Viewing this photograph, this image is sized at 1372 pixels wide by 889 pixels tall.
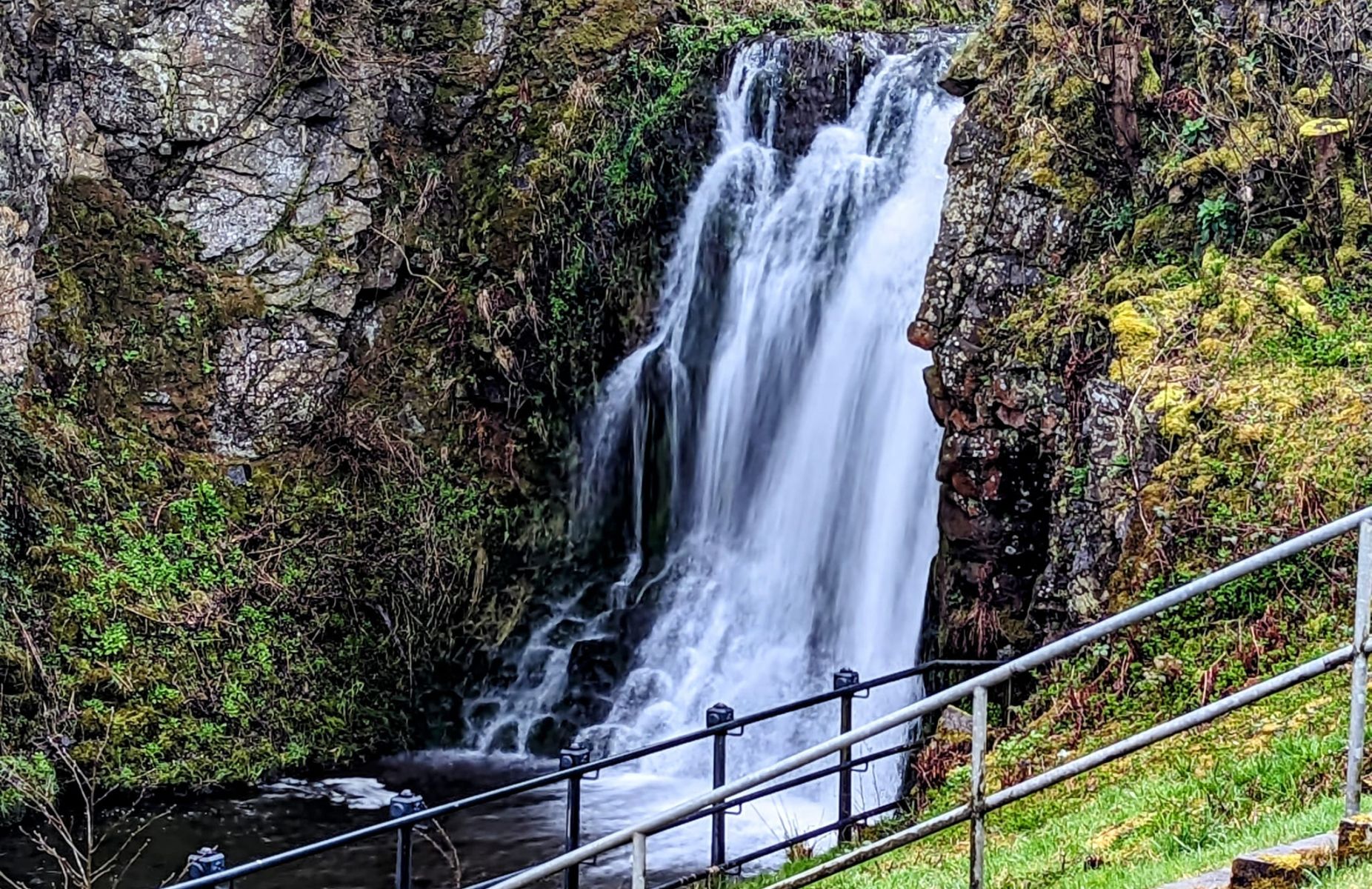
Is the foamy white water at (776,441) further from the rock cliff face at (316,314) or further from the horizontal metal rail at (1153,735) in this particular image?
the horizontal metal rail at (1153,735)

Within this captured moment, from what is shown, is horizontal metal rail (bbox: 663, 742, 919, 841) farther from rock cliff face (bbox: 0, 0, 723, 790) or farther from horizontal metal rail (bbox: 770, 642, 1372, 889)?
rock cliff face (bbox: 0, 0, 723, 790)

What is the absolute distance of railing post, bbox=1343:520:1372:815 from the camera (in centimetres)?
372

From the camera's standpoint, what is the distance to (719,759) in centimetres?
658

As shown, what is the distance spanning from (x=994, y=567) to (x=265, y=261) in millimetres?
8364

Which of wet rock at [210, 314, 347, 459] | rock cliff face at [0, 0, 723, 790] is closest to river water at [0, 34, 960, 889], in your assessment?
rock cliff face at [0, 0, 723, 790]

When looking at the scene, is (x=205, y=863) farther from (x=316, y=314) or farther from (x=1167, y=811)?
Result: (x=316, y=314)

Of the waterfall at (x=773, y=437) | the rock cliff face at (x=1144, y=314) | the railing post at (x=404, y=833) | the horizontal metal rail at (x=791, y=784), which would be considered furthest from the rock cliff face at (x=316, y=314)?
the horizontal metal rail at (x=791, y=784)

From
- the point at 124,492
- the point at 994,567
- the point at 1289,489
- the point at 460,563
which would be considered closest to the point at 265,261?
the point at 124,492

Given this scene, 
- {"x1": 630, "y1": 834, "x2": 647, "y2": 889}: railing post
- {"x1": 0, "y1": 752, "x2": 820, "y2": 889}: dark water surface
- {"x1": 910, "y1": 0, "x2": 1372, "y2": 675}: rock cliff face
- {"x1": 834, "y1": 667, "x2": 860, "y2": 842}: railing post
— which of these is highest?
{"x1": 910, "y1": 0, "x2": 1372, "y2": 675}: rock cliff face

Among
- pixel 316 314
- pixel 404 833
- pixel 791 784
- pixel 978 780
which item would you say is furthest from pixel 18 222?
pixel 978 780

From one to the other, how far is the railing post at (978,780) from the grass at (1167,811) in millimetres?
489

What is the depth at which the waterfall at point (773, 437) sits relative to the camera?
11.0 meters

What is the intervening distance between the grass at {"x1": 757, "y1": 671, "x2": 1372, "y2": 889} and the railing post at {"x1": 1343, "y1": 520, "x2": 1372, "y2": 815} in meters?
0.34

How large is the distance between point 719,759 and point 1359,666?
3481 millimetres
